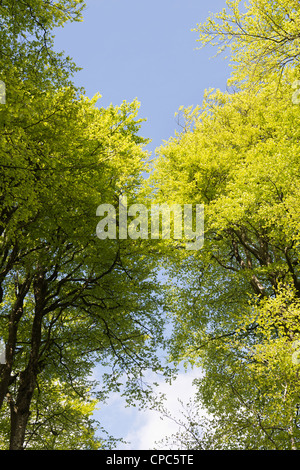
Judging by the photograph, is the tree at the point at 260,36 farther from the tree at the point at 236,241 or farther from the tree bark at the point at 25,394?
the tree bark at the point at 25,394

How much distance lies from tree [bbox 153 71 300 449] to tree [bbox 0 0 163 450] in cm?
268

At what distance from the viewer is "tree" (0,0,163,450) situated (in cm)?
773

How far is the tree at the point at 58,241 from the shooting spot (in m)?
7.73

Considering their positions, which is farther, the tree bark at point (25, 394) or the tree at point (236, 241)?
the tree at point (236, 241)

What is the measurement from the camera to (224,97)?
65.1ft

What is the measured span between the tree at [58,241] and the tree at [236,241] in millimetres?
2682

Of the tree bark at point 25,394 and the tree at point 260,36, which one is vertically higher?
the tree at point 260,36

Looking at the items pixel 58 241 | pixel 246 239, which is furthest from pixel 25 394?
pixel 246 239

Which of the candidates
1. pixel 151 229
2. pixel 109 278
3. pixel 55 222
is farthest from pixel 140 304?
pixel 55 222

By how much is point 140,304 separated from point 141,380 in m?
2.71

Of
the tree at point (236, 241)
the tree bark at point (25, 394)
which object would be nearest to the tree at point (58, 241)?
the tree bark at point (25, 394)

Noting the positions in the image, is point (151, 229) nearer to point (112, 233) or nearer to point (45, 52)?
point (112, 233)

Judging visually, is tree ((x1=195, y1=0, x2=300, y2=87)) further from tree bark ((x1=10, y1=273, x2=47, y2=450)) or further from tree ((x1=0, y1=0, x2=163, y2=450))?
→ tree bark ((x1=10, y1=273, x2=47, y2=450))

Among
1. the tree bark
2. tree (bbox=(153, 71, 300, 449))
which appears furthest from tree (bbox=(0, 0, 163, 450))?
tree (bbox=(153, 71, 300, 449))
